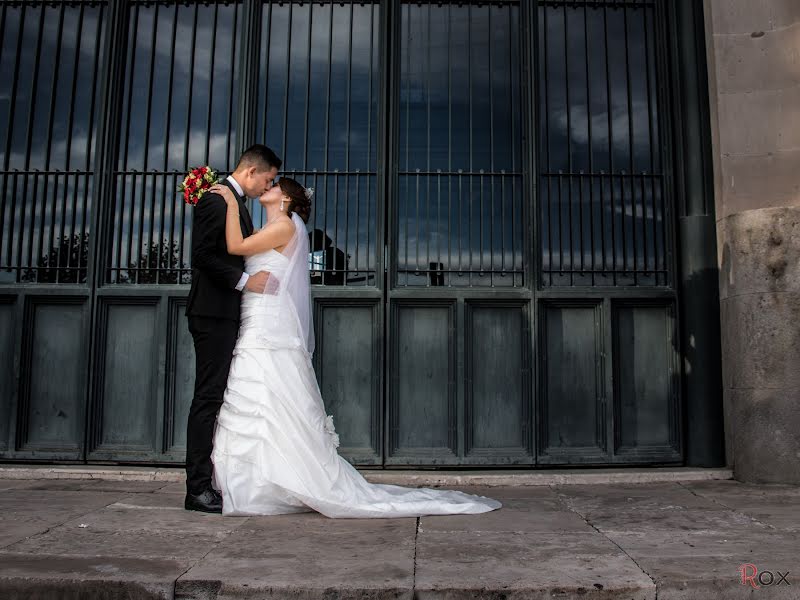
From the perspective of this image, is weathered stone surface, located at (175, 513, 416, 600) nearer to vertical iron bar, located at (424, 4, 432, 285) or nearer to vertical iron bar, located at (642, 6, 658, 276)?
vertical iron bar, located at (424, 4, 432, 285)

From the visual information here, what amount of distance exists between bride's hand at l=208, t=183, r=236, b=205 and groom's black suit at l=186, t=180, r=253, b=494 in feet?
0.10

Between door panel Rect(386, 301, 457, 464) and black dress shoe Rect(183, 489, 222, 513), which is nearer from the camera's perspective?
black dress shoe Rect(183, 489, 222, 513)

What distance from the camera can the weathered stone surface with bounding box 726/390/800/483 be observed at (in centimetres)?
495

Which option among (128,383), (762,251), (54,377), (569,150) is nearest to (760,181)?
(762,251)

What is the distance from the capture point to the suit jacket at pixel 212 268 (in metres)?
4.21

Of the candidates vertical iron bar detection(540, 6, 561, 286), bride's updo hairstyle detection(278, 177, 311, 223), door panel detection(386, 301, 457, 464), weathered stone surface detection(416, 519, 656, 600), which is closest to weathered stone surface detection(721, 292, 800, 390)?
vertical iron bar detection(540, 6, 561, 286)

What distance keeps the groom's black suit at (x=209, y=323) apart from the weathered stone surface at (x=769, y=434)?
12.7 feet

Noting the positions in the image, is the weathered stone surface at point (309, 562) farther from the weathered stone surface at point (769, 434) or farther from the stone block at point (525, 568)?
the weathered stone surface at point (769, 434)

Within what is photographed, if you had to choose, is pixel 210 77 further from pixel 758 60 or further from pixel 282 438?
pixel 758 60

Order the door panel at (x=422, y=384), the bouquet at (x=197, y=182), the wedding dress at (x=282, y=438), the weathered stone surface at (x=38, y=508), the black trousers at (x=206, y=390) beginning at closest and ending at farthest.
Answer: the weathered stone surface at (x=38, y=508) → the wedding dress at (x=282, y=438) → the black trousers at (x=206, y=390) → the bouquet at (x=197, y=182) → the door panel at (x=422, y=384)

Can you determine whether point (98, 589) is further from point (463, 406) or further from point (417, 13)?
point (417, 13)

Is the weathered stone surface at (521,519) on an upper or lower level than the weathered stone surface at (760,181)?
lower

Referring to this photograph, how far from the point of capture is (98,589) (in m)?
2.72

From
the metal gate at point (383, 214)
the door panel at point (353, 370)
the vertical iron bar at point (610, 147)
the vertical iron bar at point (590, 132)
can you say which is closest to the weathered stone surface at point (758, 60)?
the metal gate at point (383, 214)
